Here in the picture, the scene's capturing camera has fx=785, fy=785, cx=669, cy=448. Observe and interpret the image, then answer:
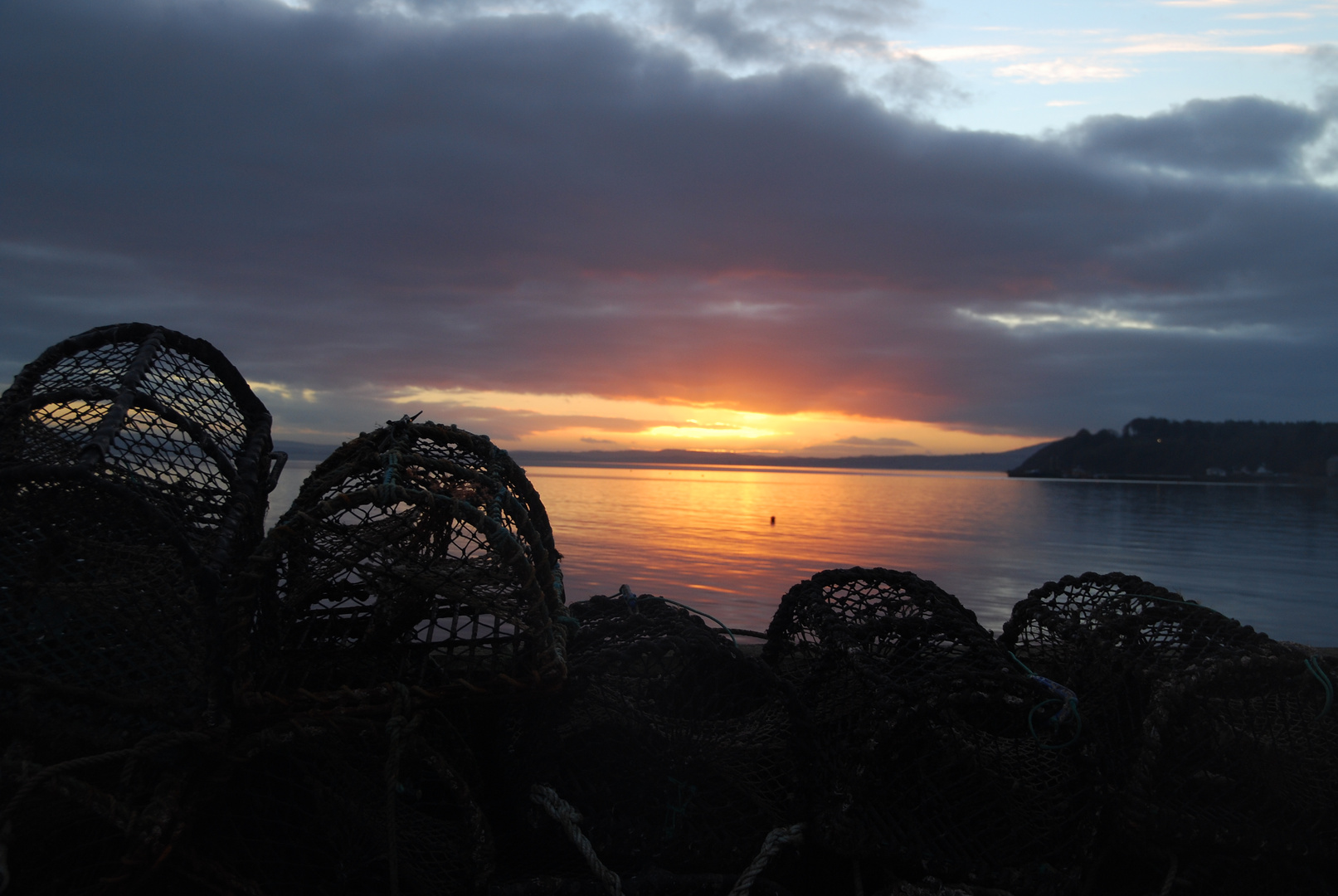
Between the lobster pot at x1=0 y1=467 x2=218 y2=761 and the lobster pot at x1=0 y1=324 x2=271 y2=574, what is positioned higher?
the lobster pot at x1=0 y1=324 x2=271 y2=574

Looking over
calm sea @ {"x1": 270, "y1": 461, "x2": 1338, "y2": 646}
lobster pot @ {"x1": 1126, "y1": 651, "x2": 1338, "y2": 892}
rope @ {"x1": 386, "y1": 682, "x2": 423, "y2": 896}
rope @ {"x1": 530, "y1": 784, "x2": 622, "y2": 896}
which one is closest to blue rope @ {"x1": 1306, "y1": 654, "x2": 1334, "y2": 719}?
lobster pot @ {"x1": 1126, "y1": 651, "x2": 1338, "y2": 892}

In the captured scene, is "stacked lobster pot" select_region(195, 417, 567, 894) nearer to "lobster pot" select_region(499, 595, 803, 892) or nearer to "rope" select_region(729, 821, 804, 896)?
"lobster pot" select_region(499, 595, 803, 892)

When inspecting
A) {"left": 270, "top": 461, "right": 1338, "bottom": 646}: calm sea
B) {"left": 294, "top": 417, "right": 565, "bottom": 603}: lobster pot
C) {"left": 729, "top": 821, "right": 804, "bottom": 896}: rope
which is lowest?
{"left": 270, "top": 461, "right": 1338, "bottom": 646}: calm sea

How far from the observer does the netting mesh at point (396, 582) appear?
89.5 inches

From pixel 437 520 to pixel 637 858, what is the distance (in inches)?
52.2

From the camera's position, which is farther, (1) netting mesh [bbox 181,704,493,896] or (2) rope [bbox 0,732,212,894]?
(1) netting mesh [bbox 181,704,493,896]

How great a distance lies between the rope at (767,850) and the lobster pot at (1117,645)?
3.20ft

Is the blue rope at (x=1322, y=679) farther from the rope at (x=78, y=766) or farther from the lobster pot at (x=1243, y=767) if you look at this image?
the rope at (x=78, y=766)

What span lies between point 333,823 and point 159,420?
165cm

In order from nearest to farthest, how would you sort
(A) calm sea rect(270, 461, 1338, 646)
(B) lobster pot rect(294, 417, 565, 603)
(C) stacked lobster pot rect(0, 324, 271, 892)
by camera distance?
(C) stacked lobster pot rect(0, 324, 271, 892), (B) lobster pot rect(294, 417, 565, 603), (A) calm sea rect(270, 461, 1338, 646)

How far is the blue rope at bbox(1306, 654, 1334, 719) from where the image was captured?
2.43 meters

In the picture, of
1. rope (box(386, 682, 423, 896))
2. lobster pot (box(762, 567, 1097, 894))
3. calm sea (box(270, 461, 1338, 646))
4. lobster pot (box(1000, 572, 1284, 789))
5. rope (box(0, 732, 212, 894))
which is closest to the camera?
rope (box(0, 732, 212, 894))

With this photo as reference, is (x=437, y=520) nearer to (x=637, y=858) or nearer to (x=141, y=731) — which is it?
(x=141, y=731)

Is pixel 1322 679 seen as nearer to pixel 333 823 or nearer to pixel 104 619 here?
pixel 333 823
